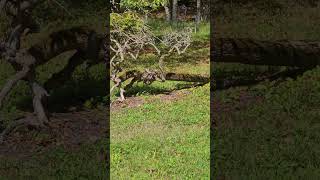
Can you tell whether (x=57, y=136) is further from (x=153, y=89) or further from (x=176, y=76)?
(x=176, y=76)

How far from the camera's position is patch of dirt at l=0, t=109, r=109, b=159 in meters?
13.5

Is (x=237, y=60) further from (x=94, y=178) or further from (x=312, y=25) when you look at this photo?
(x=312, y=25)

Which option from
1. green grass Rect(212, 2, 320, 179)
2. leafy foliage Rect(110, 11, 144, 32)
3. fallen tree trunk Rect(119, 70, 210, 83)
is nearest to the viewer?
green grass Rect(212, 2, 320, 179)

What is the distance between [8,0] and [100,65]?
342 inches

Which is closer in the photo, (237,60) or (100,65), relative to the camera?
(237,60)

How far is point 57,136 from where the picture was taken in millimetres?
14328

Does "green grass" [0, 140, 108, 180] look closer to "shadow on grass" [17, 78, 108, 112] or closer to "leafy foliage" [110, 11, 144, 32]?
"shadow on grass" [17, 78, 108, 112]

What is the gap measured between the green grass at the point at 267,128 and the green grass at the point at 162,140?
41 cm

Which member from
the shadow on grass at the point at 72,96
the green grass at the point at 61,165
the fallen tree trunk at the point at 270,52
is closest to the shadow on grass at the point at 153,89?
the shadow on grass at the point at 72,96

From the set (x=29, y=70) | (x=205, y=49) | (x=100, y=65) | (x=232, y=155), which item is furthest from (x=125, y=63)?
(x=232, y=155)

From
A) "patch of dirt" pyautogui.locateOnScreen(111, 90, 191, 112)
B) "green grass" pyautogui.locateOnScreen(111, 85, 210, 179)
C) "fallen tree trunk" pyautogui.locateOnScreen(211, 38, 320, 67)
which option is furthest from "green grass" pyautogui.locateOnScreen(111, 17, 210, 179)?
"fallen tree trunk" pyautogui.locateOnScreen(211, 38, 320, 67)

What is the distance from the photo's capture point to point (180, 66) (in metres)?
24.7

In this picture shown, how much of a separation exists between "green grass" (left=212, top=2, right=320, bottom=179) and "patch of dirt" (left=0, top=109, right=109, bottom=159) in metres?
3.15

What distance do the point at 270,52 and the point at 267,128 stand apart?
4.89 metres
